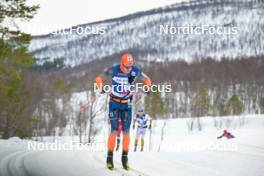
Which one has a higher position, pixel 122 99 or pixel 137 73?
pixel 137 73

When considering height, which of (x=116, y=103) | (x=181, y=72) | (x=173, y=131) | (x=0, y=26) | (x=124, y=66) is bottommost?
(x=173, y=131)

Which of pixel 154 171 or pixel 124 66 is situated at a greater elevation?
pixel 124 66

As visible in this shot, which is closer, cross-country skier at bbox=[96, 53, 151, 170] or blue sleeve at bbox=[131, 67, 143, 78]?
cross-country skier at bbox=[96, 53, 151, 170]

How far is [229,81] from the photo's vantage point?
11400cm

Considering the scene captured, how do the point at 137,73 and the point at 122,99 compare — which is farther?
the point at 137,73

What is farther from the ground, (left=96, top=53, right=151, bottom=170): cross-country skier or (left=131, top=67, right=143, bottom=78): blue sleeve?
(left=131, top=67, right=143, bottom=78): blue sleeve

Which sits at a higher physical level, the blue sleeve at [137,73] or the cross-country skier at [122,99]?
the blue sleeve at [137,73]

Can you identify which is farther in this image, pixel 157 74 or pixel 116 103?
pixel 157 74

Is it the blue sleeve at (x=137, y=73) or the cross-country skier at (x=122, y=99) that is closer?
the cross-country skier at (x=122, y=99)

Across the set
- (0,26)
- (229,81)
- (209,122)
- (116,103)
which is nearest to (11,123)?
(0,26)

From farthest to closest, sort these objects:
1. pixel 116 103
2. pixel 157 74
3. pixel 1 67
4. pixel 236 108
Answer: pixel 157 74, pixel 236 108, pixel 1 67, pixel 116 103

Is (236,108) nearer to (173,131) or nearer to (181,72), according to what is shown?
(173,131)

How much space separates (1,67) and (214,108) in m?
78.1

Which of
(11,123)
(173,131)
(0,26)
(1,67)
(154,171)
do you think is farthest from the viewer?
(173,131)
